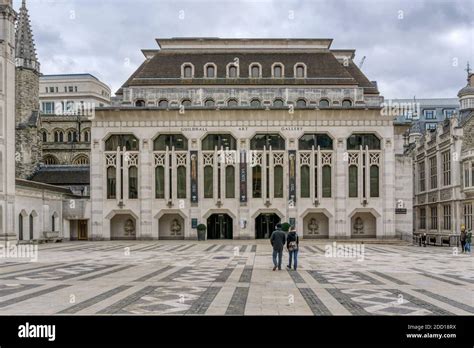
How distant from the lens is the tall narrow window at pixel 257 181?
196ft

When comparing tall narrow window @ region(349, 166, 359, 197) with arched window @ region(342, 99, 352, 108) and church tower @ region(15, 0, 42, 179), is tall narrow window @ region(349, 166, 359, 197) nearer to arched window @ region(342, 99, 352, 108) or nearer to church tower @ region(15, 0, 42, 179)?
arched window @ region(342, 99, 352, 108)

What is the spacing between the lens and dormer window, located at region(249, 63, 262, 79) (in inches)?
2539

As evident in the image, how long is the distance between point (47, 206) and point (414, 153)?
150 ft

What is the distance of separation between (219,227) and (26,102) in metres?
38.2

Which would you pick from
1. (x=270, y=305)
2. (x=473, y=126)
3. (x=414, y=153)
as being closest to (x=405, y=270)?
(x=270, y=305)

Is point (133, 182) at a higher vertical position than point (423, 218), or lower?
higher

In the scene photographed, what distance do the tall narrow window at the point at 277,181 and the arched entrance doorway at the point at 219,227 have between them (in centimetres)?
571

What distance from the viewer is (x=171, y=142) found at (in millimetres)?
60281

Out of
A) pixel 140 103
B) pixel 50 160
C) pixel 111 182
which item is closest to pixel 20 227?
pixel 111 182

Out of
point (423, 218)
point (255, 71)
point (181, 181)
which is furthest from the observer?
point (423, 218)

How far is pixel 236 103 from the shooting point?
62.8 meters

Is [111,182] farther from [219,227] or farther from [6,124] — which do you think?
[6,124]

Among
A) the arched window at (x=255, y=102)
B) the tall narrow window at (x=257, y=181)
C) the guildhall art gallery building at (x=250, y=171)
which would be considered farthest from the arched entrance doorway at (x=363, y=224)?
the arched window at (x=255, y=102)

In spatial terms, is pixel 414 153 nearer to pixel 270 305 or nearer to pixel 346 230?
pixel 346 230
